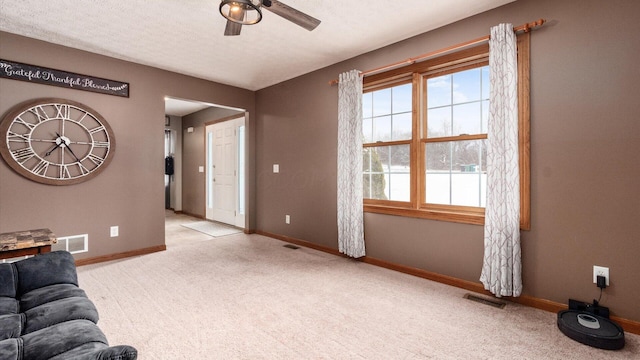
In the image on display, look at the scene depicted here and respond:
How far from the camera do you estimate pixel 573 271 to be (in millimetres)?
2352

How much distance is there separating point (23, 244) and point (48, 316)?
1.29 meters

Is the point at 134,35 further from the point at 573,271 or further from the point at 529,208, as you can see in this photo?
the point at 573,271

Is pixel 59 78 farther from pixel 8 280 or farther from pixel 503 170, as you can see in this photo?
pixel 503 170

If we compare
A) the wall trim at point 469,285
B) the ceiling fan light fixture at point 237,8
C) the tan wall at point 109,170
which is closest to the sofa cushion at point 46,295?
the ceiling fan light fixture at point 237,8

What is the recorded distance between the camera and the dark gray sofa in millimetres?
1121

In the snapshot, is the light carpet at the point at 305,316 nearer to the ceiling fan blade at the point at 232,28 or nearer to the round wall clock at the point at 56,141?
the round wall clock at the point at 56,141

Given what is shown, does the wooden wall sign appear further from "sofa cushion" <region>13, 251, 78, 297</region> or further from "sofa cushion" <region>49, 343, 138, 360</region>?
"sofa cushion" <region>49, 343, 138, 360</region>

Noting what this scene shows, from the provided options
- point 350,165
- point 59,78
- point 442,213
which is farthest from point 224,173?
point 442,213

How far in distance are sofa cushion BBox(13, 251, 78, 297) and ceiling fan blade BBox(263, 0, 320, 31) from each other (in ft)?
7.10

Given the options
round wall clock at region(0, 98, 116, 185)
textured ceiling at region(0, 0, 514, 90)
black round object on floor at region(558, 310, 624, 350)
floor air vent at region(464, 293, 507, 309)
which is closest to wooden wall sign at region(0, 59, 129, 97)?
round wall clock at region(0, 98, 116, 185)

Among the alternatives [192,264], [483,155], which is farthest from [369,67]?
[192,264]

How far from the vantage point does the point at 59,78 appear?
3424 millimetres

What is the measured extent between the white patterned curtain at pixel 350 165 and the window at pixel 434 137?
6.6 inches

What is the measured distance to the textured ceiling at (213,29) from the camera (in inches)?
105
